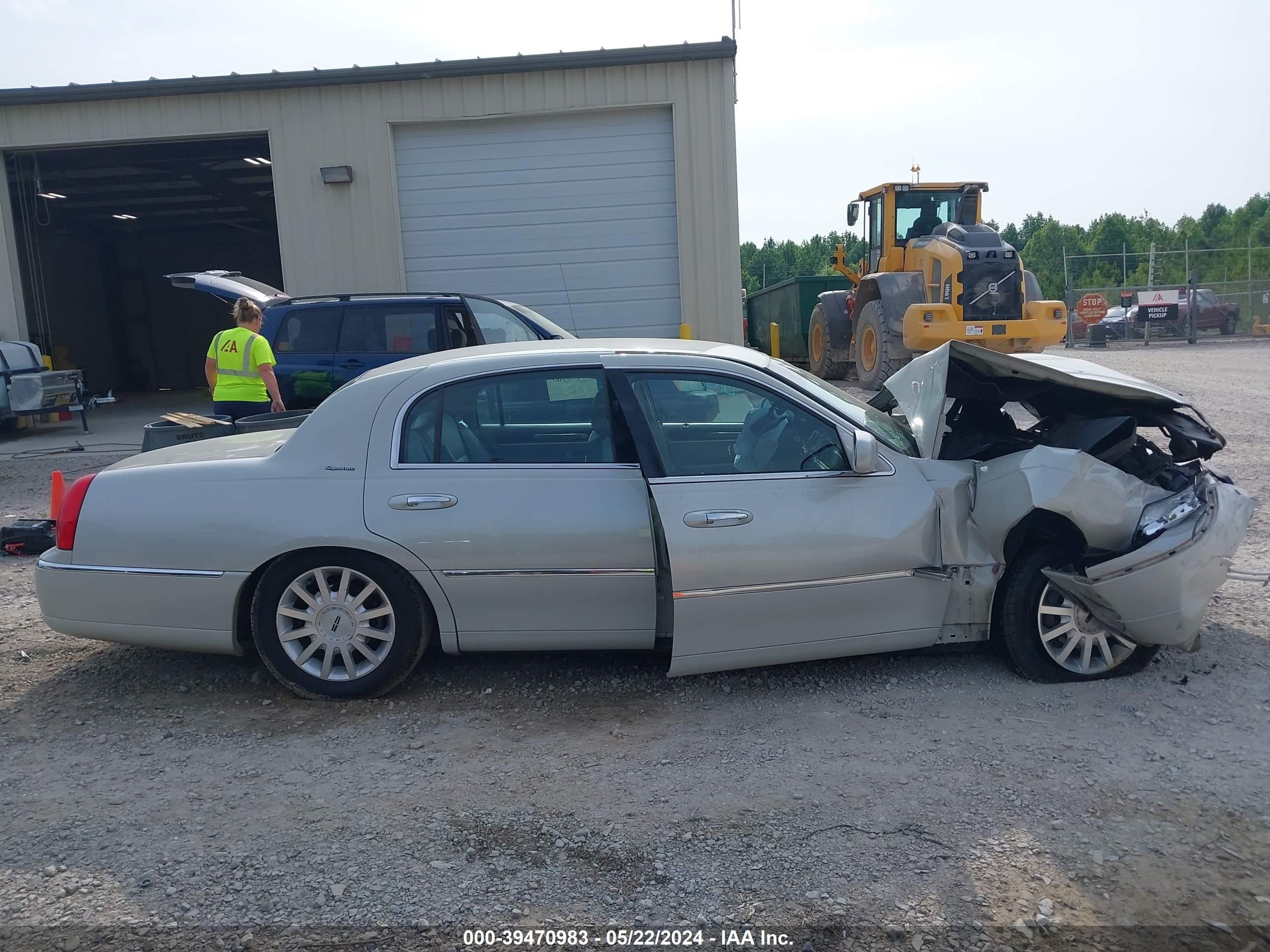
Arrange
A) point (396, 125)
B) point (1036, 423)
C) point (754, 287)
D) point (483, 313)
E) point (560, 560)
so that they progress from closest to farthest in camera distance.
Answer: point (560, 560) < point (1036, 423) < point (483, 313) < point (396, 125) < point (754, 287)

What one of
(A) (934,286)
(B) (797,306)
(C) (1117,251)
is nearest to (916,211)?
(A) (934,286)

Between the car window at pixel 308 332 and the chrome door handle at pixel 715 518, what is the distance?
677 centimetres

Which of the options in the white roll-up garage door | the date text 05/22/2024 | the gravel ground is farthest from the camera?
the white roll-up garage door

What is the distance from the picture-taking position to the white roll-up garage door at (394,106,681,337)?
565 inches

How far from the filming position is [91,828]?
11.1 ft

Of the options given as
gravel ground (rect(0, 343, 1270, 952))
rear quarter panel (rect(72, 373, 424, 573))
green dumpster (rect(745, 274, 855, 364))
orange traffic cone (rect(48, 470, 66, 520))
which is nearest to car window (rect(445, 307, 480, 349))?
orange traffic cone (rect(48, 470, 66, 520))

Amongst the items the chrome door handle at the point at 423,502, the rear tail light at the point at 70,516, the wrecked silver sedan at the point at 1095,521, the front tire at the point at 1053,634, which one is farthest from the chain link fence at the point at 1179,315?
the rear tail light at the point at 70,516

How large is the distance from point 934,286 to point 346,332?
850 centimetres

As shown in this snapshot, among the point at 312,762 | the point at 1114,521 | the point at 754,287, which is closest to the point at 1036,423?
the point at 1114,521

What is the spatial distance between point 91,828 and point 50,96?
14.4m

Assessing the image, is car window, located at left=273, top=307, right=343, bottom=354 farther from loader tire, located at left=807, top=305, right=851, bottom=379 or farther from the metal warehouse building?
loader tire, located at left=807, top=305, right=851, bottom=379

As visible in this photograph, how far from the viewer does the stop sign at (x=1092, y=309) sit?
28.9 meters

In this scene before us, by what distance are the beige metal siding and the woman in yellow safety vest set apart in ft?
22.1

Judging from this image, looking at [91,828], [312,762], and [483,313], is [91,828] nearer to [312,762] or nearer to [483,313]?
[312,762]
